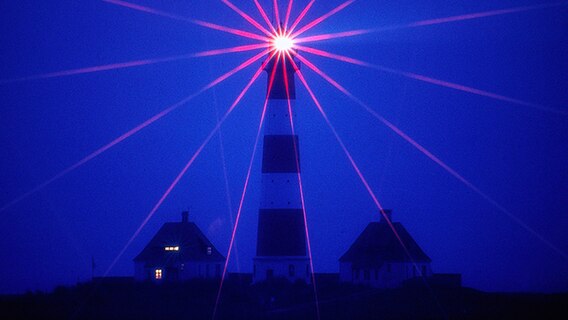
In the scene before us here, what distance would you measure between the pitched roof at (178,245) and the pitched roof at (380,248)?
A: 25.5 ft

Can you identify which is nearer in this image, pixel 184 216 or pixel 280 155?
pixel 280 155

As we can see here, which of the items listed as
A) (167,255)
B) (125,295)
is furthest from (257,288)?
(167,255)

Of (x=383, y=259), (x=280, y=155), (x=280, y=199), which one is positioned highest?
(x=280, y=155)

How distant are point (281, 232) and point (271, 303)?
4689 millimetres

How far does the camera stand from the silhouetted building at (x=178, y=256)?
73125 millimetres

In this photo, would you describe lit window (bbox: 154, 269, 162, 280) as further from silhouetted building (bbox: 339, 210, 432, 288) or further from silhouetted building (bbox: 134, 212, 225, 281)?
silhouetted building (bbox: 339, 210, 432, 288)

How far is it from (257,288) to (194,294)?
10.5 feet

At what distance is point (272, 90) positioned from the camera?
2512 inches

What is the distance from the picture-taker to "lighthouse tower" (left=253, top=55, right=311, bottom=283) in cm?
6309

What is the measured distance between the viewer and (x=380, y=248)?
72.9 meters

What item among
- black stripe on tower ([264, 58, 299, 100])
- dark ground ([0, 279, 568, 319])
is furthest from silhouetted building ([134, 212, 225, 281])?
black stripe on tower ([264, 58, 299, 100])

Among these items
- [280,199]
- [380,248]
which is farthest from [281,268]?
[380,248]

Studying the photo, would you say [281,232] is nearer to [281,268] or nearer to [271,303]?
[281,268]

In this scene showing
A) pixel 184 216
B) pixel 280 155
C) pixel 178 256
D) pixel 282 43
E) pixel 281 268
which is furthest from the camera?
pixel 184 216
